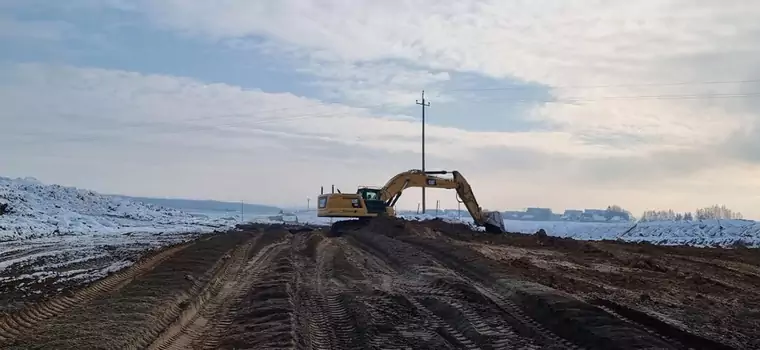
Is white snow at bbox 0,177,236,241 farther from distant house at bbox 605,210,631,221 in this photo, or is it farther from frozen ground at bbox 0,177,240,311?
distant house at bbox 605,210,631,221

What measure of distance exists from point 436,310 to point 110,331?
4486mm

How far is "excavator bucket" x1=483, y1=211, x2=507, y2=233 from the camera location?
34.6m

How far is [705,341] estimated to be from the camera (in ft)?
26.3

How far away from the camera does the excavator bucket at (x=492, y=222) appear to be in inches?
1362

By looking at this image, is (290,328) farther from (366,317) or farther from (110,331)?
(110,331)

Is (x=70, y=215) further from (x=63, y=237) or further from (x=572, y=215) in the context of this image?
(x=572, y=215)

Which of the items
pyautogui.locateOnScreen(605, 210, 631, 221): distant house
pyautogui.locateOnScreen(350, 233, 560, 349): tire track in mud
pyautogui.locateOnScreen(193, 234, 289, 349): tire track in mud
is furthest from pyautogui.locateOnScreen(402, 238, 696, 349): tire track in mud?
pyautogui.locateOnScreen(605, 210, 631, 221): distant house

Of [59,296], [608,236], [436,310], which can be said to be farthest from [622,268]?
[608,236]

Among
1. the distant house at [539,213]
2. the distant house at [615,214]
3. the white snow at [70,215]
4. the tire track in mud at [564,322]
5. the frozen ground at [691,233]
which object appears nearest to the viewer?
the tire track in mud at [564,322]

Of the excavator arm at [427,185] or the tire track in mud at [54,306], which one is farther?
the excavator arm at [427,185]

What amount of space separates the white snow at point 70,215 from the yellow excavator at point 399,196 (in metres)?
9.74

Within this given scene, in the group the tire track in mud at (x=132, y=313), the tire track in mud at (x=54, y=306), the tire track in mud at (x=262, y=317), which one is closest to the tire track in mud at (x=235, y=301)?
the tire track in mud at (x=262, y=317)

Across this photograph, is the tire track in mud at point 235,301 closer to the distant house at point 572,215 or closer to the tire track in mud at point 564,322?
the tire track in mud at point 564,322

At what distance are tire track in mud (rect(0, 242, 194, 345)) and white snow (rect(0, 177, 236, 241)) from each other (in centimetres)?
1445
